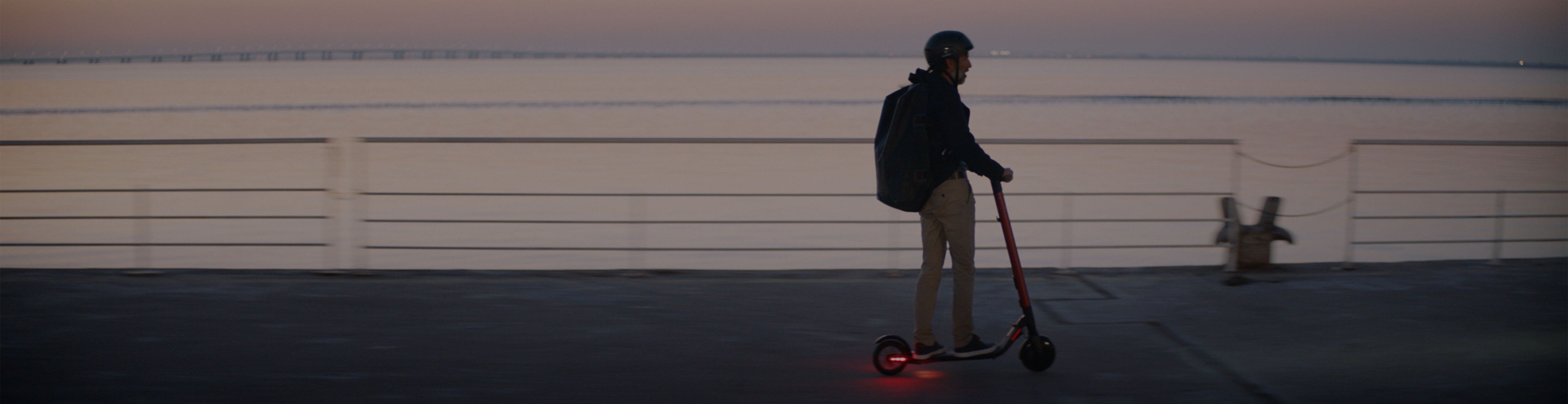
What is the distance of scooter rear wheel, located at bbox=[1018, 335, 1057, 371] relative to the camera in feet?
13.7

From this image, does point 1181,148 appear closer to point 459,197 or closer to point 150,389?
point 459,197

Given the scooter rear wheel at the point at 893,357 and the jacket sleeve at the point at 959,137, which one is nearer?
the jacket sleeve at the point at 959,137

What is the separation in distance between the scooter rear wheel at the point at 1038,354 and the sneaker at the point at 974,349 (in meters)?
0.12

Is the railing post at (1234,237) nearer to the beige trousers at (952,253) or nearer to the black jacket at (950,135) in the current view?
the beige trousers at (952,253)

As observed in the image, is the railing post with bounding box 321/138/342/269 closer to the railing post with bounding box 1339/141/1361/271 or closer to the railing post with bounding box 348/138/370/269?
the railing post with bounding box 348/138/370/269

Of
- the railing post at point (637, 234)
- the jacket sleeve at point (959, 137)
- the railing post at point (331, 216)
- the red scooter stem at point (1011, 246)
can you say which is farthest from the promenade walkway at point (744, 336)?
the railing post at point (637, 234)

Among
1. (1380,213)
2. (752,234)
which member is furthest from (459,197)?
(1380,213)

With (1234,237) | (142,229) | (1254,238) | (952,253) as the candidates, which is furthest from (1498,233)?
(142,229)

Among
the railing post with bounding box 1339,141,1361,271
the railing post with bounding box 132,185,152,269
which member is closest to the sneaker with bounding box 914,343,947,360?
the railing post with bounding box 1339,141,1361,271

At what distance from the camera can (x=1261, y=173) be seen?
50.3ft

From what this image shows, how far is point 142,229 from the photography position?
9.03 metres

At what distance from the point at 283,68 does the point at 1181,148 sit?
3971 inches

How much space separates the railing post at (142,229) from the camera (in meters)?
6.79

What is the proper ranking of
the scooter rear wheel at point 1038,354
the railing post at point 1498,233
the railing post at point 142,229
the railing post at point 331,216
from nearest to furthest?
1. the scooter rear wheel at point 1038,354
2. the railing post at point 331,216
3. the railing post at point 1498,233
4. the railing post at point 142,229
